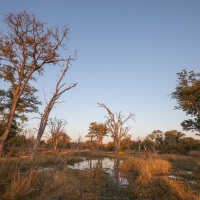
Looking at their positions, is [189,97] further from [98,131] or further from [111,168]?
[98,131]

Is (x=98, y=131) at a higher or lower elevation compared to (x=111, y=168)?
higher

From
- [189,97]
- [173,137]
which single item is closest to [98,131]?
[173,137]

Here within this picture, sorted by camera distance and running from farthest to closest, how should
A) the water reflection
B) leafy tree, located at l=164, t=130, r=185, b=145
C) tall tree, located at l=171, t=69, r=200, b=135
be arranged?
1. leafy tree, located at l=164, t=130, r=185, b=145
2. tall tree, located at l=171, t=69, r=200, b=135
3. the water reflection

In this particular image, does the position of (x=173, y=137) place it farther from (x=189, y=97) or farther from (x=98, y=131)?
(x=189, y=97)

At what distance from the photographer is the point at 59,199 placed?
17.6 feet

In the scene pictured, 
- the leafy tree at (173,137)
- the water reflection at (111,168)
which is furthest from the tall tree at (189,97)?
the leafy tree at (173,137)

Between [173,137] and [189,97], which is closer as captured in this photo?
[189,97]

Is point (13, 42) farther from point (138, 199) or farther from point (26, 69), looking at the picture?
point (138, 199)

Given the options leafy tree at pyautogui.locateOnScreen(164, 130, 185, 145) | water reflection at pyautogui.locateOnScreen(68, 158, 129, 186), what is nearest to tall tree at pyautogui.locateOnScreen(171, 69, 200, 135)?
water reflection at pyautogui.locateOnScreen(68, 158, 129, 186)

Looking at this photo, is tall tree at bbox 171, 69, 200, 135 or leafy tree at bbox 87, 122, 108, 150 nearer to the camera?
tall tree at bbox 171, 69, 200, 135

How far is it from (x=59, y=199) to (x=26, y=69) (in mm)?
6623

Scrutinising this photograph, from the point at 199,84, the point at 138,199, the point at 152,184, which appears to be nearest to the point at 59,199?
the point at 138,199

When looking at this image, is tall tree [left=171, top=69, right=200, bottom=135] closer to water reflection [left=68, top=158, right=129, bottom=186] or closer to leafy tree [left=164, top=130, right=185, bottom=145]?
water reflection [left=68, top=158, right=129, bottom=186]

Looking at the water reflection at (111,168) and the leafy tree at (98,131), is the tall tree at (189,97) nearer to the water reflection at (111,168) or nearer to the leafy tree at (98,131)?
the water reflection at (111,168)
